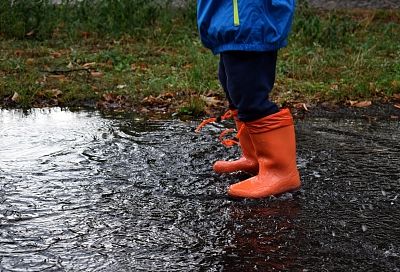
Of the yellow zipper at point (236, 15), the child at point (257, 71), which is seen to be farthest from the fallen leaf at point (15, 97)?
the yellow zipper at point (236, 15)

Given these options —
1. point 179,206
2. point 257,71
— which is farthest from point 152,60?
point 179,206

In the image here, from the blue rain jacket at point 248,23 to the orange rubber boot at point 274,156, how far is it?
0.34 meters

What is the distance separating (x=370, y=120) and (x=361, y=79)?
53.3 inches

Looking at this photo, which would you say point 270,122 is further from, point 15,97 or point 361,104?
point 15,97

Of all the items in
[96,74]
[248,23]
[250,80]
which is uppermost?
[248,23]

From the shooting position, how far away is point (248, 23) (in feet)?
9.61

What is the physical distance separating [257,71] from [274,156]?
1.26 ft

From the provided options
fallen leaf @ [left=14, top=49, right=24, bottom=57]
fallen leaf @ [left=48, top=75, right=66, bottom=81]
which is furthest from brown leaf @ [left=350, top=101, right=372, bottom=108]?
fallen leaf @ [left=14, top=49, right=24, bottom=57]

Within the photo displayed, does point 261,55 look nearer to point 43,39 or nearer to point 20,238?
point 20,238

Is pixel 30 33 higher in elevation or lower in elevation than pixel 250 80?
lower

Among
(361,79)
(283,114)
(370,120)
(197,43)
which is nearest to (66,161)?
(283,114)

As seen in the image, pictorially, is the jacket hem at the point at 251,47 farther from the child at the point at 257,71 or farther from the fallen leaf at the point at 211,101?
the fallen leaf at the point at 211,101

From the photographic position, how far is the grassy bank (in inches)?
206

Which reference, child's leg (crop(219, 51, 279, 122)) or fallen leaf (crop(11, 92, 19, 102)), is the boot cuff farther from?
fallen leaf (crop(11, 92, 19, 102))
